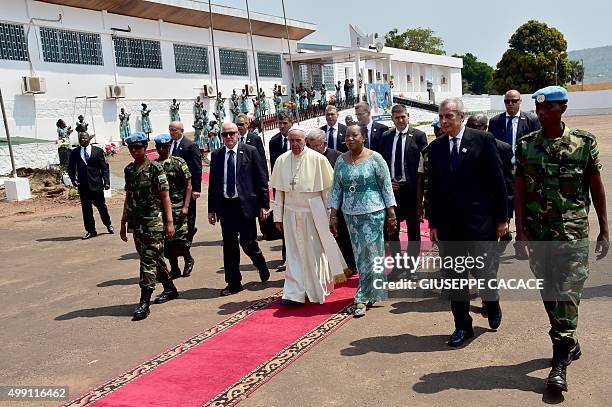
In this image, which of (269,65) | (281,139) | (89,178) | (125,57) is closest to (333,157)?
(281,139)

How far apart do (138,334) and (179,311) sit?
686 millimetres

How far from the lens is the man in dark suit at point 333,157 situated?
20.8 feet

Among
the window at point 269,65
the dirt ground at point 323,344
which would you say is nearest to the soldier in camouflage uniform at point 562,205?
the dirt ground at point 323,344

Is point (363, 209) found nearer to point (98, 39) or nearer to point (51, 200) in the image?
point (51, 200)

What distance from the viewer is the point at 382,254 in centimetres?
568

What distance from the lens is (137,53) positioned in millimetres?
27984

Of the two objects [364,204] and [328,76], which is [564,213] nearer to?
[364,204]

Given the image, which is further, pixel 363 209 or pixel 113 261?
pixel 113 261

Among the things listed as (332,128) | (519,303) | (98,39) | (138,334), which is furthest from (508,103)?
(98,39)

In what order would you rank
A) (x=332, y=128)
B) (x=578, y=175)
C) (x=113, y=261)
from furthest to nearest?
1. (x=113, y=261)
2. (x=332, y=128)
3. (x=578, y=175)

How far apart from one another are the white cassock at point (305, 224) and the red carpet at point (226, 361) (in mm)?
214

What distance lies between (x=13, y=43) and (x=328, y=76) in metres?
24.0

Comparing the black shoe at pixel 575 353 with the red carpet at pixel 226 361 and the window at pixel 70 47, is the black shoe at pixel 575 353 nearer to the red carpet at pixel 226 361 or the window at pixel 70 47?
the red carpet at pixel 226 361

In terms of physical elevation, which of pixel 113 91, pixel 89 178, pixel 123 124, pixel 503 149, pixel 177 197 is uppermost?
pixel 113 91
